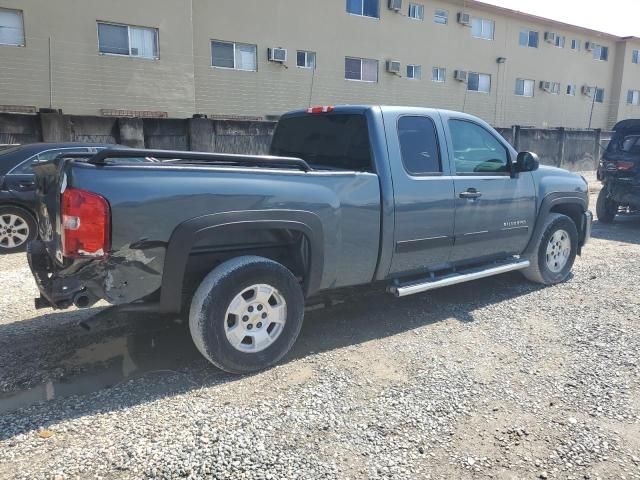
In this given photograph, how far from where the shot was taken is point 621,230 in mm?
9875

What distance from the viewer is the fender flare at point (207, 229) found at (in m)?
3.28

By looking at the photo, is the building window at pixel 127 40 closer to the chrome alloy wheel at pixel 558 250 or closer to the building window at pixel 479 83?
the chrome alloy wheel at pixel 558 250

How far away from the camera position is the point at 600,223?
417 inches

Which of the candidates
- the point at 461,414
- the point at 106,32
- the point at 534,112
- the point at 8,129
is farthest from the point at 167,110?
the point at 534,112

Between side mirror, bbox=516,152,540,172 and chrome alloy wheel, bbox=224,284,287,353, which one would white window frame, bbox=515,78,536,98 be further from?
chrome alloy wheel, bbox=224,284,287,353

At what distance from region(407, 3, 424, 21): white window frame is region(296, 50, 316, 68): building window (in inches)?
223

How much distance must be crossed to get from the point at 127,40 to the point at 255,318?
15.6 metres

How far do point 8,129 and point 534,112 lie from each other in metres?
26.8

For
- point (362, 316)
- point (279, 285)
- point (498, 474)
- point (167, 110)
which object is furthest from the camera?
point (167, 110)

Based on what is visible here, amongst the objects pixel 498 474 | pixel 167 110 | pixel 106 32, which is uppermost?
pixel 106 32

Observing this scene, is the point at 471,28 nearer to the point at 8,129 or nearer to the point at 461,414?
the point at 8,129

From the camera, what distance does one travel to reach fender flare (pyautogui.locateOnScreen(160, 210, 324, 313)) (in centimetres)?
328

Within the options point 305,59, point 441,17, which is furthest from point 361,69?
point 441,17

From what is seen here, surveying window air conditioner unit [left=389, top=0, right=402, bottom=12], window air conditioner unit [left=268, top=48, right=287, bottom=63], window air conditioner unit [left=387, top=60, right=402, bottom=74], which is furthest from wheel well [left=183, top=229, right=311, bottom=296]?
window air conditioner unit [left=389, top=0, right=402, bottom=12]
